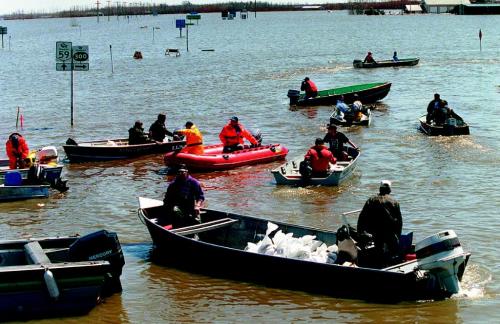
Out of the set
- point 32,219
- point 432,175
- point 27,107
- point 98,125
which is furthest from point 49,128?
point 432,175

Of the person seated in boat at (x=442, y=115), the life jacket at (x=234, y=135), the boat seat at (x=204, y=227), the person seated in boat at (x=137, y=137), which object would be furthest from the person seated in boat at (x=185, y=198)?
the person seated in boat at (x=442, y=115)

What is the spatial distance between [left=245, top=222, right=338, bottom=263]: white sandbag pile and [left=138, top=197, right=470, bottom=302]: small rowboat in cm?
6

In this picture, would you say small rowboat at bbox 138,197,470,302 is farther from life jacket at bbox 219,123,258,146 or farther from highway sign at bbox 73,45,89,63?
highway sign at bbox 73,45,89,63

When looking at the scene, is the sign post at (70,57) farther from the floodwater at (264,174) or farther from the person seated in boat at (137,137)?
the person seated in boat at (137,137)

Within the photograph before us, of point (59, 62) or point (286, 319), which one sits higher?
point (59, 62)

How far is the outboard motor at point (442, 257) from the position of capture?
42.1 ft

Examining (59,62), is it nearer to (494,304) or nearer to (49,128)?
(49,128)

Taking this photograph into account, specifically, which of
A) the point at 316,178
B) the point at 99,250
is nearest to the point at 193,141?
the point at 316,178

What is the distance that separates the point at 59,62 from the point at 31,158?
35.5ft

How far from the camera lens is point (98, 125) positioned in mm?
35000

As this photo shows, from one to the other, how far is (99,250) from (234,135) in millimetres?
11922

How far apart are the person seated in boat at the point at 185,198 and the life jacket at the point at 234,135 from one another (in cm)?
893

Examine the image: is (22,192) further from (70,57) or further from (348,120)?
(348,120)

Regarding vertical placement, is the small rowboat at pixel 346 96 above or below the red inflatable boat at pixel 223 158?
above
